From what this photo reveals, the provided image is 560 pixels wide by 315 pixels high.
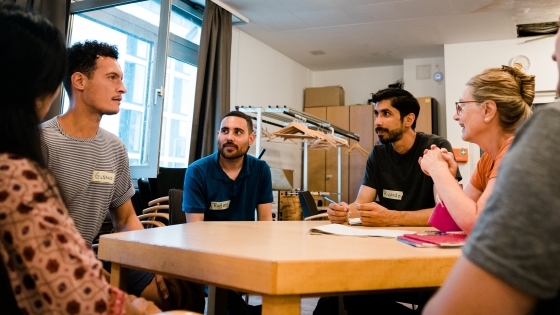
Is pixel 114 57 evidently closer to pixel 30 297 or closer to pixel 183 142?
pixel 30 297

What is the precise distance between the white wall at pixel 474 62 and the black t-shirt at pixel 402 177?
3582mm

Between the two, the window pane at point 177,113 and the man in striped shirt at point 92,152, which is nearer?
the man in striped shirt at point 92,152

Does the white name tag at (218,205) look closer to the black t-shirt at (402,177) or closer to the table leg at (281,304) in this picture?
the black t-shirt at (402,177)

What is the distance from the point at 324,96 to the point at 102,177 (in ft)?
17.9

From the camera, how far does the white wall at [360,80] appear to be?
6.84 metres

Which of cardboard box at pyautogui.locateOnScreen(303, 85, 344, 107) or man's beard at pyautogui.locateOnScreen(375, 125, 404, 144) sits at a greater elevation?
cardboard box at pyautogui.locateOnScreen(303, 85, 344, 107)

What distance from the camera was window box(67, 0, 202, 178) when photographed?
11.0ft

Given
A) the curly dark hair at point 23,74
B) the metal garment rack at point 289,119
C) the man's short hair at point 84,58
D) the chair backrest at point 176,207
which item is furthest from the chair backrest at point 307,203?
the curly dark hair at point 23,74

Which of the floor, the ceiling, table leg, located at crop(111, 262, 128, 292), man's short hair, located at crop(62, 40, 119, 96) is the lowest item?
the floor

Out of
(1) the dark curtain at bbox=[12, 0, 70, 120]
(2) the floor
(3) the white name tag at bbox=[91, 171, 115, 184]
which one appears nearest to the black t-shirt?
Answer: (2) the floor

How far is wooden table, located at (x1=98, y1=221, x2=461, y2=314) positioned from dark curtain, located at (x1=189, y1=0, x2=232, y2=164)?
Result: 11.0ft

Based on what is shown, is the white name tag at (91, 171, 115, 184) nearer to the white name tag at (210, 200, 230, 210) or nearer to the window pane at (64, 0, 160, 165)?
the white name tag at (210, 200, 230, 210)

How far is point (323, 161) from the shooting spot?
6.59 metres

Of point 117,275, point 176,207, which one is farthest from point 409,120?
point 117,275
